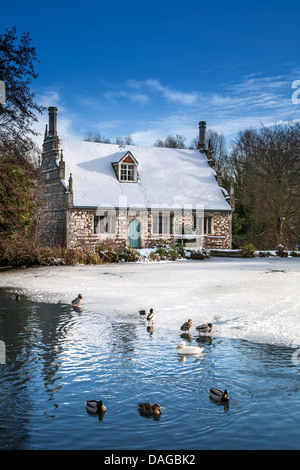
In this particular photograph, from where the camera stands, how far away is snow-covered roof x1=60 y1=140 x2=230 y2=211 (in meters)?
35.1

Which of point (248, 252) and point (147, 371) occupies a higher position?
point (248, 252)

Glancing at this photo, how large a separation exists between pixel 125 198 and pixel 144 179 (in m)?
3.31

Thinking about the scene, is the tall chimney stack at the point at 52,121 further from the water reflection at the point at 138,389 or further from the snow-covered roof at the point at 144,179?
the water reflection at the point at 138,389

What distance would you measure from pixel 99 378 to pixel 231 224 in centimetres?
3265

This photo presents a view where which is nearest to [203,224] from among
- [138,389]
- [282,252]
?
[282,252]

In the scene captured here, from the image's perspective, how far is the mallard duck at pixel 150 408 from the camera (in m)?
6.80

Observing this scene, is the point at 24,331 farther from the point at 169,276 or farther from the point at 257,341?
the point at 169,276

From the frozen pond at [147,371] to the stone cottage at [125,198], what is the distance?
17.2 meters

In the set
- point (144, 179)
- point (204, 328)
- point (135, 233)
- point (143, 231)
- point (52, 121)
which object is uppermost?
point (52, 121)

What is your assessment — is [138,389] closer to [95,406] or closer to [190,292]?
[95,406]

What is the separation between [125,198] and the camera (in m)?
35.5

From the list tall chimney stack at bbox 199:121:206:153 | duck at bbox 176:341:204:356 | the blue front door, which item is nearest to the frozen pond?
duck at bbox 176:341:204:356

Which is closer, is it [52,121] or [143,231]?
[143,231]

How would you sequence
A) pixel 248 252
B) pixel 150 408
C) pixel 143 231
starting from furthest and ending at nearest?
pixel 143 231
pixel 248 252
pixel 150 408
